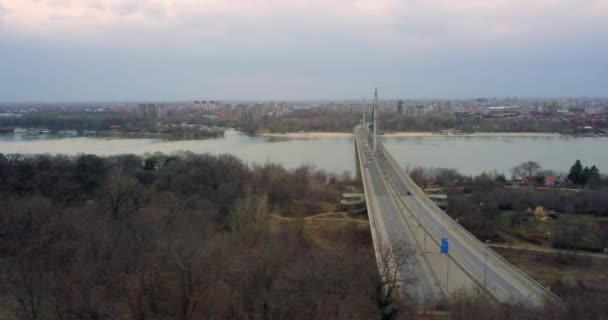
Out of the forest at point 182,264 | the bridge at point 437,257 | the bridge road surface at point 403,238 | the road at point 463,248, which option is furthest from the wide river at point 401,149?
the forest at point 182,264

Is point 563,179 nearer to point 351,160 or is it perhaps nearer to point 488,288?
point 351,160

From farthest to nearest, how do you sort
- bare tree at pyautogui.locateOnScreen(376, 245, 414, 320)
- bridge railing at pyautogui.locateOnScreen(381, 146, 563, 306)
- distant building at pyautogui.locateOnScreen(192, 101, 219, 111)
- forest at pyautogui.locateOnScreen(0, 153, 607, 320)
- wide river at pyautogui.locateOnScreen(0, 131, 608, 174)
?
1. distant building at pyautogui.locateOnScreen(192, 101, 219, 111)
2. wide river at pyautogui.locateOnScreen(0, 131, 608, 174)
3. bridge railing at pyautogui.locateOnScreen(381, 146, 563, 306)
4. forest at pyautogui.locateOnScreen(0, 153, 607, 320)
5. bare tree at pyautogui.locateOnScreen(376, 245, 414, 320)

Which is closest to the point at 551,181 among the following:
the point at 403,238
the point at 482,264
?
the point at 403,238

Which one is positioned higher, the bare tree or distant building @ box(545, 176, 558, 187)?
the bare tree

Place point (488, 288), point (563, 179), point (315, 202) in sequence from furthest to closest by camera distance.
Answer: point (563, 179), point (315, 202), point (488, 288)

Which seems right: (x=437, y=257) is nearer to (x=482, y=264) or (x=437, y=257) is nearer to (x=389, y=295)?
(x=482, y=264)

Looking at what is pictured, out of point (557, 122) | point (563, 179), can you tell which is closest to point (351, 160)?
point (563, 179)

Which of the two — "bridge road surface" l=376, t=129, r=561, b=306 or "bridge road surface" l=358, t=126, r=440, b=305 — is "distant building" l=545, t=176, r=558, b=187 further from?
"bridge road surface" l=376, t=129, r=561, b=306

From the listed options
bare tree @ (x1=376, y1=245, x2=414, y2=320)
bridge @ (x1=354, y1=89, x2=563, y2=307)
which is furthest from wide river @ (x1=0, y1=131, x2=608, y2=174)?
bare tree @ (x1=376, y1=245, x2=414, y2=320)
